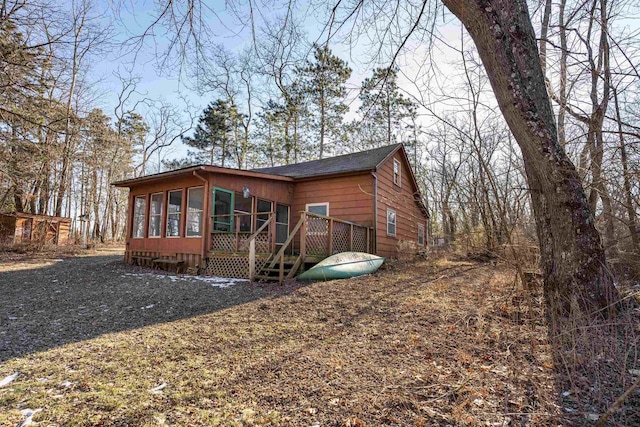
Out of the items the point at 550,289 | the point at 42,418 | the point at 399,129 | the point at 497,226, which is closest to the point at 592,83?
the point at 497,226

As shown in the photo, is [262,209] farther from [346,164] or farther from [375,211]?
[375,211]

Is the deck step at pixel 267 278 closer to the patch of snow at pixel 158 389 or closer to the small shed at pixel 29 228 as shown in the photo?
the patch of snow at pixel 158 389

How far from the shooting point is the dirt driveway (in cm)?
392

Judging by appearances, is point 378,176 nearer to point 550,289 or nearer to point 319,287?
point 319,287

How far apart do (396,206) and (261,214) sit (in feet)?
19.5

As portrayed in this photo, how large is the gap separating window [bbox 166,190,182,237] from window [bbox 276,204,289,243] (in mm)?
3132

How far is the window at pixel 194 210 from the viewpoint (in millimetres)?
9555

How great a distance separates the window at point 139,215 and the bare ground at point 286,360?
5.43 m

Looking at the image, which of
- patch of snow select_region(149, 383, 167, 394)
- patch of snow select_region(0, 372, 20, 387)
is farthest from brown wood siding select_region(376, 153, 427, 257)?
patch of snow select_region(0, 372, 20, 387)

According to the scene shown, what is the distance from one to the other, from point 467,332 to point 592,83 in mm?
4129

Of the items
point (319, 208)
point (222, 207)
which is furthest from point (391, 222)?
point (222, 207)

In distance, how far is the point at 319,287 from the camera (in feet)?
21.0

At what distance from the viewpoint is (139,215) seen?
37.1 feet

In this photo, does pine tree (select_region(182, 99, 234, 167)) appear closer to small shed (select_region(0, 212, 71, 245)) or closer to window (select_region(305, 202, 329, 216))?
small shed (select_region(0, 212, 71, 245))
